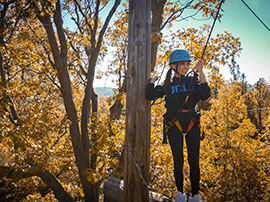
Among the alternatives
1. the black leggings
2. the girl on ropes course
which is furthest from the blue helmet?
the black leggings

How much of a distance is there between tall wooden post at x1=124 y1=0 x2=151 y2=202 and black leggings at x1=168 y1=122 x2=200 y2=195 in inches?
16.0

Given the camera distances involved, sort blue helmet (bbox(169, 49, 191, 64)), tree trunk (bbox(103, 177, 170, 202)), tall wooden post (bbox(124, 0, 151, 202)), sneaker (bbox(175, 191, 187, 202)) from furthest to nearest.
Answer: tree trunk (bbox(103, 177, 170, 202)) → blue helmet (bbox(169, 49, 191, 64)) → sneaker (bbox(175, 191, 187, 202)) → tall wooden post (bbox(124, 0, 151, 202))

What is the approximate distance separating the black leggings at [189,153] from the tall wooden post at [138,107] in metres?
0.41

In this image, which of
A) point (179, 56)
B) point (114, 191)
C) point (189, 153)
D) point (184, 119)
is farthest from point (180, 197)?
point (179, 56)

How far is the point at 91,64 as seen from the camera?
5520 mm

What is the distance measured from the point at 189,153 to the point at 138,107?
0.87 meters

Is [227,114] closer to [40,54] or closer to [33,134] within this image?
[33,134]

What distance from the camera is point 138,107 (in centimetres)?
201

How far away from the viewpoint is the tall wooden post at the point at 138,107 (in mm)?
1957

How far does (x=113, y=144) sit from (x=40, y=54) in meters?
4.81

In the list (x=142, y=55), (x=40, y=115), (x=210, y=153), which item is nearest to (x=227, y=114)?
(x=210, y=153)

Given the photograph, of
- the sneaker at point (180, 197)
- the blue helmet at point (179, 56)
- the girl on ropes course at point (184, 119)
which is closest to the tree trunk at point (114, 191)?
the sneaker at point (180, 197)

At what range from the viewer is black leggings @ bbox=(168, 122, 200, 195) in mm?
2190

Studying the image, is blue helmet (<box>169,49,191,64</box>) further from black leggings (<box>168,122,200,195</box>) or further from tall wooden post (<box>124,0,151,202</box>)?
black leggings (<box>168,122,200,195</box>)
